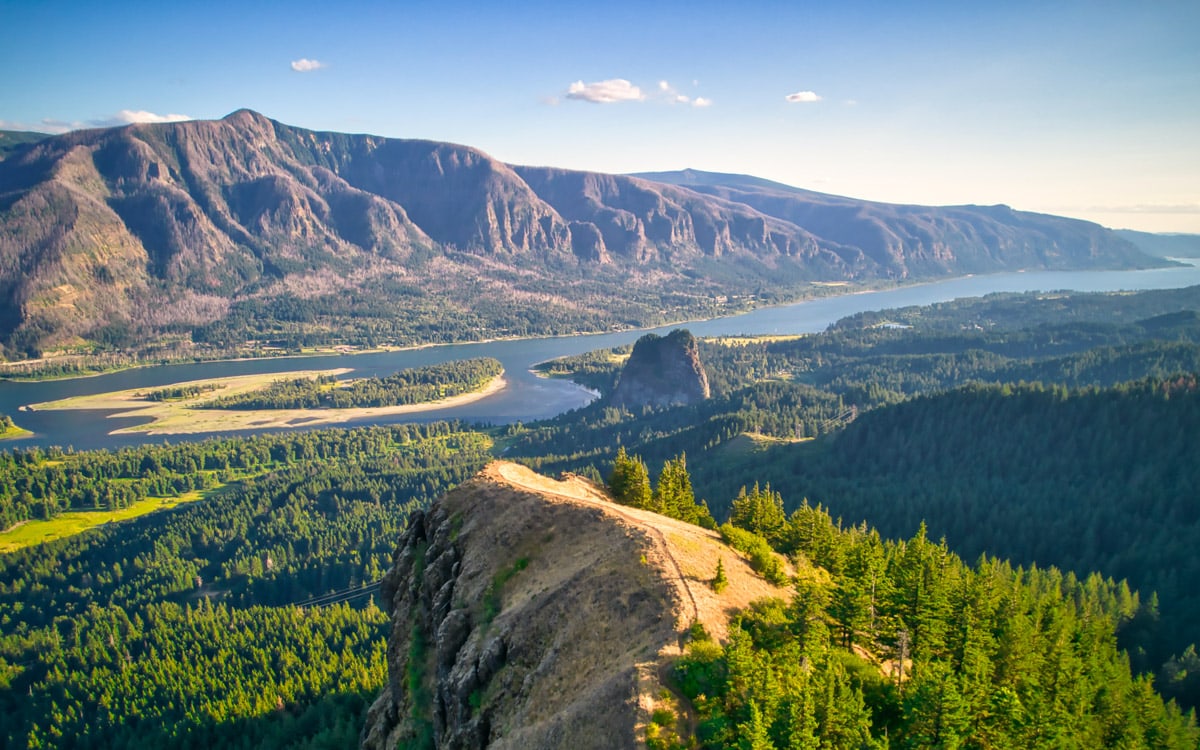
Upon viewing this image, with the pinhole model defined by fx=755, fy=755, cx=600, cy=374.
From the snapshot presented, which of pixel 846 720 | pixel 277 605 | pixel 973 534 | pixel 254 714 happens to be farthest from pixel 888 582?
pixel 277 605

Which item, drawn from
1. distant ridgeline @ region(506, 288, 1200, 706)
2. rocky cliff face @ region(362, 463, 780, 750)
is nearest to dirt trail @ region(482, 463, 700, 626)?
rocky cliff face @ region(362, 463, 780, 750)

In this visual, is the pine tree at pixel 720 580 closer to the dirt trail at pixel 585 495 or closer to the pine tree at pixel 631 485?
the dirt trail at pixel 585 495

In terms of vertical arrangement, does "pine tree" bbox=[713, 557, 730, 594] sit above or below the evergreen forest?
above

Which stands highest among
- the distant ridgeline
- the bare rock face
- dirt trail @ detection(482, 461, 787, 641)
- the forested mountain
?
dirt trail @ detection(482, 461, 787, 641)

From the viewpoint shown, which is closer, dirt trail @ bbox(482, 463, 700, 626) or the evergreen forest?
the evergreen forest

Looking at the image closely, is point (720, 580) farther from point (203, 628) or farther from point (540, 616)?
point (203, 628)

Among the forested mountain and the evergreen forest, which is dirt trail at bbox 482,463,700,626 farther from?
the forested mountain

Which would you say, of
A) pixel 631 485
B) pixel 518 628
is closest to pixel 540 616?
pixel 518 628

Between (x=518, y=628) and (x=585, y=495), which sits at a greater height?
(x=585, y=495)

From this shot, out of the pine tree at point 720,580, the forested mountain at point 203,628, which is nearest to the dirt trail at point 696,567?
the pine tree at point 720,580
